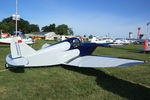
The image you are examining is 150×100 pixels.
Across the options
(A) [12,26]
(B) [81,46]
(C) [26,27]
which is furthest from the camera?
(C) [26,27]

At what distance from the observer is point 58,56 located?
21.9 ft

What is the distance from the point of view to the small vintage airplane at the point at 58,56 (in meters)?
5.48

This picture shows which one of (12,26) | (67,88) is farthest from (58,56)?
(12,26)

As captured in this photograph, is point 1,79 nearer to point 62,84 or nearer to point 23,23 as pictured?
point 62,84

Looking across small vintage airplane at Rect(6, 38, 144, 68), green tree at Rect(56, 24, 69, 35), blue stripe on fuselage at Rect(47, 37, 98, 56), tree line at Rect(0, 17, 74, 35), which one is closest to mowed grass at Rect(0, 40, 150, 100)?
small vintage airplane at Rect(6, 38, 144, 68)

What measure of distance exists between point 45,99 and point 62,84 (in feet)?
3.93

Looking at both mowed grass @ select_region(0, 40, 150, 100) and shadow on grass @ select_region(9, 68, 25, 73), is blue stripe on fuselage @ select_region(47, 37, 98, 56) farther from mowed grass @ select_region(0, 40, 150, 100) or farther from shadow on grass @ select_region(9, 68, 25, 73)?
shadow on grass @ select_region(9, 68, 25, 73)

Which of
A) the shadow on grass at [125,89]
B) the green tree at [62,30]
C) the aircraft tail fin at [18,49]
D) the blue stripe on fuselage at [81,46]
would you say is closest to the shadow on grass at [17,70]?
the aircraft tail fin at [18,49]

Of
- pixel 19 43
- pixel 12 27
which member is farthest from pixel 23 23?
pixel 19 43

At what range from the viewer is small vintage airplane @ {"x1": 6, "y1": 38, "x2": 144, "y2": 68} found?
5477mm

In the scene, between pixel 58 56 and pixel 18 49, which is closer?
pixel 18 49

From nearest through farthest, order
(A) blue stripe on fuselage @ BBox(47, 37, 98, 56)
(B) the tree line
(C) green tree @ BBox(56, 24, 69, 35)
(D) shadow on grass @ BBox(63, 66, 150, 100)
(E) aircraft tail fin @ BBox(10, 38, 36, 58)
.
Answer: (D) shadow on grass @ BBox(63, 66, 150, 100), (E) aircraft tail fin @ BBox(10, 38, 36, 58), (A) blue stripe on fuselage @ BBox(47, 37, 98, 56), (B) the tree line, (C) green tree @ BBox(56, 24, 69, 35)

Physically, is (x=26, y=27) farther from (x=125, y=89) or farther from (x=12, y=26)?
(x=125, y=89)

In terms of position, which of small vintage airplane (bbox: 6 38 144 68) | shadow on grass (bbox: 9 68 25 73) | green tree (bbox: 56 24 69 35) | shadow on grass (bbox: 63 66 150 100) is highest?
green tree (bbox: 56 24 69 35)
